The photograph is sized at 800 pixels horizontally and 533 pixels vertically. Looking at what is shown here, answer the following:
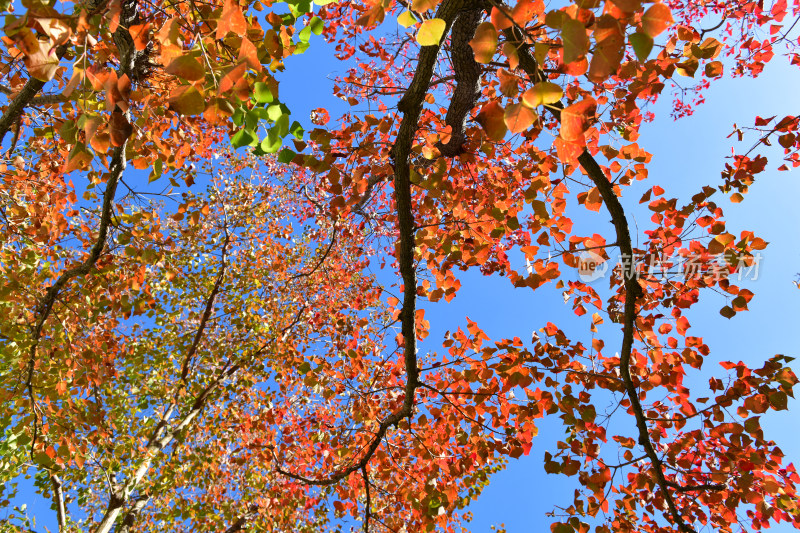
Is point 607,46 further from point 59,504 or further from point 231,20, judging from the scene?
point 59,504

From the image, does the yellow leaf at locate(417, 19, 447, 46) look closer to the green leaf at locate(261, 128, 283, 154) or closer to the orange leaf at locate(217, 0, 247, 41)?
the orange leaf at locate(217, 0, 247, 41)

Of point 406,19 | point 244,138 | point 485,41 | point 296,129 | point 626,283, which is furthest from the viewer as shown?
point 626,283

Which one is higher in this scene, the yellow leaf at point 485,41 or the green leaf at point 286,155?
the green leaf at point 286,155

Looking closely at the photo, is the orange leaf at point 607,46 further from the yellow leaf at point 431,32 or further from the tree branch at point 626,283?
the tree branch at point 626,283

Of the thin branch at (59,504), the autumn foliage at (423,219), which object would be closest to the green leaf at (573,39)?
the autumn foliage at (423,219)

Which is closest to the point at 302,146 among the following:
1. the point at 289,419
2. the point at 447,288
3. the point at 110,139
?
the point at 110,139

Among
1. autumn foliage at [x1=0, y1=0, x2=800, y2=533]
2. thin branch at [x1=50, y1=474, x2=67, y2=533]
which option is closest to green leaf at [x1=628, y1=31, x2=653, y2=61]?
autumn foliage at [x1=0, y1=0, x2=800, y2=533]

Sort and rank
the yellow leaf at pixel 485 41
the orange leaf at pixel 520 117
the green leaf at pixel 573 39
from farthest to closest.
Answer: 1. the yellow leaf at pixel 485 41
2. the orange leaf at pixel 520 117
3. the green leaf at pixel 573 39

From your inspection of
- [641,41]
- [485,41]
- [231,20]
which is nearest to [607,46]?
[641,41]

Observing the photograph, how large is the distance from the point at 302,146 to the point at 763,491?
13.6 ft

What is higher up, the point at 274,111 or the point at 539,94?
the point at 274,111

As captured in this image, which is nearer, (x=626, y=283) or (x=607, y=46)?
(x=607, y=46)

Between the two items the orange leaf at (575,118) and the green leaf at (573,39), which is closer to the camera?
the green leaf at (573,39)

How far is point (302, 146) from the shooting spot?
2379 millimetres
